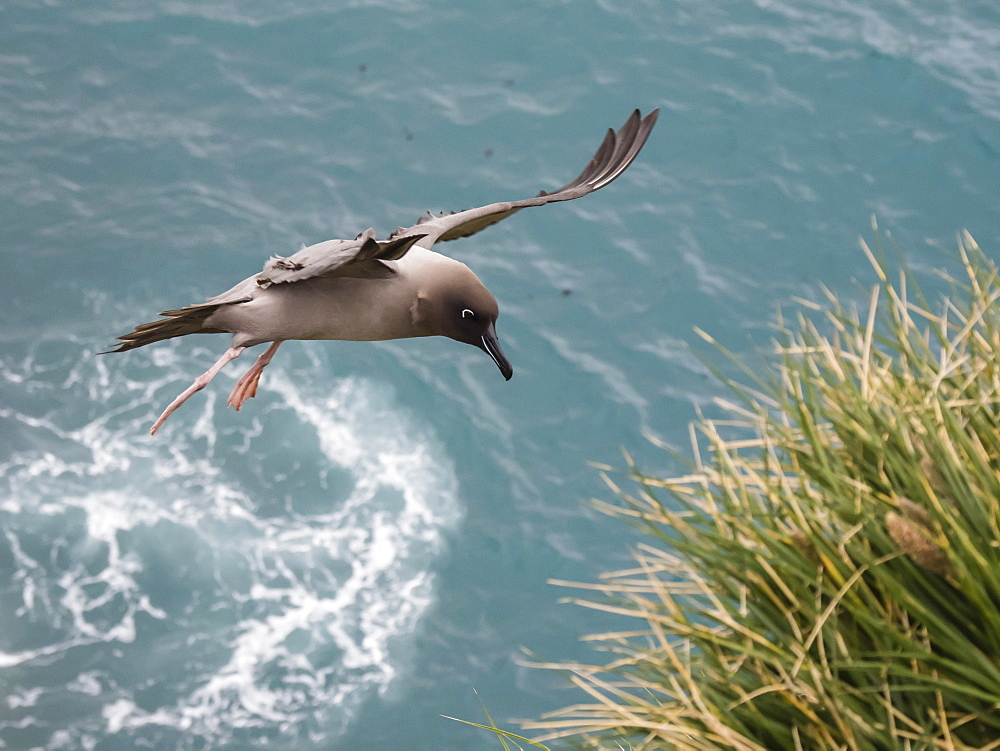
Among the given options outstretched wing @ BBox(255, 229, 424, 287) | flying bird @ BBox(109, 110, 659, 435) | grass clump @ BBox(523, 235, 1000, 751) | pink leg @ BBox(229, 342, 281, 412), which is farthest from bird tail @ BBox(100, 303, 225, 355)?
grass clump @ BBox(523, 235, 1000, 751)

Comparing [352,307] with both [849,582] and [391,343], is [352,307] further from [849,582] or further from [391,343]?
[391,343]

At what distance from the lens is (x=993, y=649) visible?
2789mm

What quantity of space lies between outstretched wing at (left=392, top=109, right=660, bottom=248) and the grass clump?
114 centimetres

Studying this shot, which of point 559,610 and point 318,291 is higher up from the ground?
point 318,291

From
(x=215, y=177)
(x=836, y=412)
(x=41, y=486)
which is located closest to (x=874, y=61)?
(x=215, y=177)

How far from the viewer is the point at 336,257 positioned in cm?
318

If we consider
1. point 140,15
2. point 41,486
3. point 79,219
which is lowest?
point 41,486

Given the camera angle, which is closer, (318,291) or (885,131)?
(318,291)

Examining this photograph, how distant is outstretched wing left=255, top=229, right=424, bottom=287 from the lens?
10.2 feet

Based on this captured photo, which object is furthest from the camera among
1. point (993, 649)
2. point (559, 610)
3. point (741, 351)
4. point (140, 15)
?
point (140, 15)

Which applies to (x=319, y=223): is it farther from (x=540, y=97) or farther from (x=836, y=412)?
(x=836, y=412)

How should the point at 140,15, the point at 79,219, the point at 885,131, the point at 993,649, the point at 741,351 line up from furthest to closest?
the point at 140,15 → the point at 885,131 → the point at 79,219 → the point at 741,351 → the point at 993,649

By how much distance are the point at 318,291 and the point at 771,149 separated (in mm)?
11614

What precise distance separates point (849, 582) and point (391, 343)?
35.4 feet
